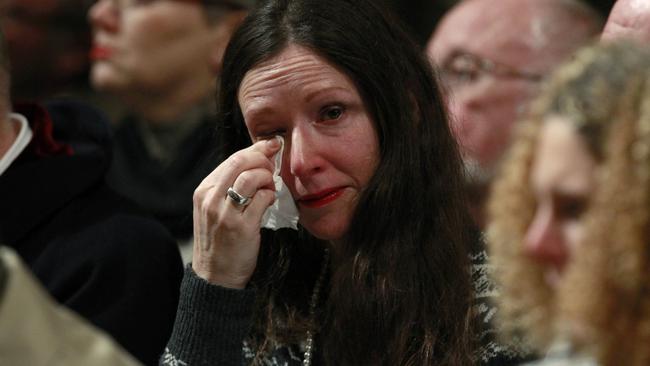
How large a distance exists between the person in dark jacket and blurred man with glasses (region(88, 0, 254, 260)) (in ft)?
4.14

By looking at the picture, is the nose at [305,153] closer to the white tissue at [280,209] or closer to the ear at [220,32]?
the white tissue at [280,209]

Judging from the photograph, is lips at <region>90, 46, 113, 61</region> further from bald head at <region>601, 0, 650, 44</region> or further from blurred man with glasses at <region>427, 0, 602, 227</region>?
bald head at <region>601, 0, 650, 44</region>

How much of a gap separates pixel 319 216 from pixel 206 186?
10.5 inches

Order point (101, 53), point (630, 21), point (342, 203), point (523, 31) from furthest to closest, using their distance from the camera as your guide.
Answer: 1. point (101, 53)
2. point (523, 31)
3. point (630, 21)
4. point (342, 203)

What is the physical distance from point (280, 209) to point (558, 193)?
1303 mm

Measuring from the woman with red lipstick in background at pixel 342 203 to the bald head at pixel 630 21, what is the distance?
22.3 inches

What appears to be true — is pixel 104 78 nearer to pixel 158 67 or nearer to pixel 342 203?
pixel 158 67

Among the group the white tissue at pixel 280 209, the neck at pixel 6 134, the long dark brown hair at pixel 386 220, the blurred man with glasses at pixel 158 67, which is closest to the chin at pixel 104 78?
the blurred man with glasses at pixel 158 67

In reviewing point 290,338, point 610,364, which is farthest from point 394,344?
point 610,364

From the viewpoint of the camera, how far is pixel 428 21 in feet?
17.9

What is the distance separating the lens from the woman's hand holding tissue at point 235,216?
294 centimetres

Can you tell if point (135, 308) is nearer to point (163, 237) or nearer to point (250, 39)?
point (163, 237)

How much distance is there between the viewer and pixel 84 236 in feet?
11.2

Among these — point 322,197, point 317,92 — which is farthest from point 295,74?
point 322,197
